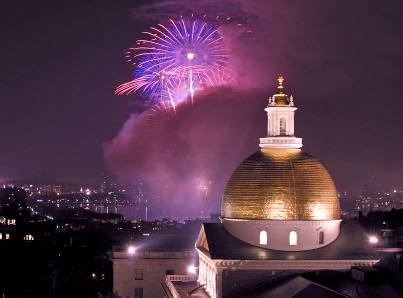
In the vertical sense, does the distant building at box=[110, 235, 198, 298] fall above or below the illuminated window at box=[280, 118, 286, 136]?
below

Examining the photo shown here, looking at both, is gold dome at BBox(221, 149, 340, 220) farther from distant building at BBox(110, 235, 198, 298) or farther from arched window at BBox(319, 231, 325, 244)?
distant building at BBox(110, 235, 198, 298)

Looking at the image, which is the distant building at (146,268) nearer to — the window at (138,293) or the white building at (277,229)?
the window at (138,293)

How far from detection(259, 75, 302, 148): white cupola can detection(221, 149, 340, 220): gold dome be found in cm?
56

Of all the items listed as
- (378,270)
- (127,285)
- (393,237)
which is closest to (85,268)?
(127,285)

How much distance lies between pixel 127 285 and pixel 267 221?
25.9 metres

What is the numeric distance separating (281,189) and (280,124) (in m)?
5.22

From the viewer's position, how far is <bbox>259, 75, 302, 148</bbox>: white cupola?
2031 inches

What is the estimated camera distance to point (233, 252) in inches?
1898

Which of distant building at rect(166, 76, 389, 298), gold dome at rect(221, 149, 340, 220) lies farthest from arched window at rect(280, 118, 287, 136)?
gold dome at rect(221, 149, 340, 220)

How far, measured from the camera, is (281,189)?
4881cm

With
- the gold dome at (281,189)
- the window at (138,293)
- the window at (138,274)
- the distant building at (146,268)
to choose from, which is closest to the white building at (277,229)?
the gold dome at (281,189)

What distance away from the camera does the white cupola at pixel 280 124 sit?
169 ft

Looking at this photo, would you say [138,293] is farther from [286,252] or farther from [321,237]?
[321,237]

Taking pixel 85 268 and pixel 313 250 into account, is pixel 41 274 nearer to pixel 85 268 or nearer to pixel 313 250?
pixel 85 268
